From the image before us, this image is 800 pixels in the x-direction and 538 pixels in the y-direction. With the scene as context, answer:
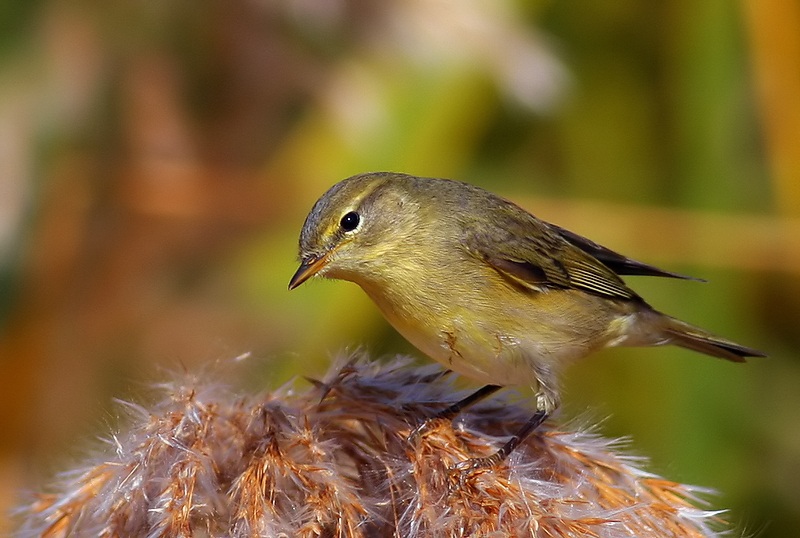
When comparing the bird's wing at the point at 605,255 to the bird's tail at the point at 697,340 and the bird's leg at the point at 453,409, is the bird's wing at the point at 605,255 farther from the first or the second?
the bird's leg at the point at 453,409

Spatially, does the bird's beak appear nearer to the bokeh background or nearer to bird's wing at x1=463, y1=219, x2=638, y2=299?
bird's wing at x1=463, y1=219, x2=638, y2=299

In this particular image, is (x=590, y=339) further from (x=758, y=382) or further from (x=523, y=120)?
(x=523, y=120)

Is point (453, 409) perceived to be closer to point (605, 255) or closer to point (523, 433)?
point (523, 433)

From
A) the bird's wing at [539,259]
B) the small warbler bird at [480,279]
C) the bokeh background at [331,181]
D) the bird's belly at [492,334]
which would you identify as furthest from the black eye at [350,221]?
the bokeh background at [331,181]

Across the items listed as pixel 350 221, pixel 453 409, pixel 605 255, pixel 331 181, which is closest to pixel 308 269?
pixel 350 221

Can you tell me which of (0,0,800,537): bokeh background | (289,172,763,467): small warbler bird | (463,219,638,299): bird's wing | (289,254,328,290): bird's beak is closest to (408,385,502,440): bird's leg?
(289,172,763,467): small warbler bird

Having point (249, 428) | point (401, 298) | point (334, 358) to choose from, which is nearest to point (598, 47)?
point (401, 298)
